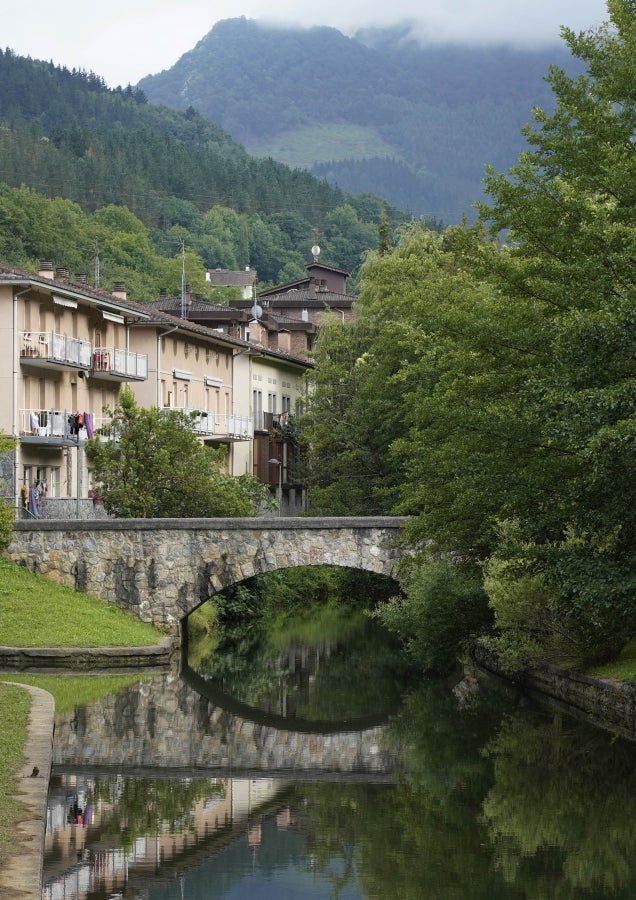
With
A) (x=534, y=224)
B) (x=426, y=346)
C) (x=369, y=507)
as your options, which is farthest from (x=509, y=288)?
(x=369, y=507)

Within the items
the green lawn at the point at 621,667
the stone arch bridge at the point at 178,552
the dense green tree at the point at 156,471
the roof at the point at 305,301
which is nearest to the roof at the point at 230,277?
the roof at the point at 305,301

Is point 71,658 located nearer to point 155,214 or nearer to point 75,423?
point 75,423

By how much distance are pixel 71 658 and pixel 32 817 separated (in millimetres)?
21712

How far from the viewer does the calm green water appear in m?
17.9

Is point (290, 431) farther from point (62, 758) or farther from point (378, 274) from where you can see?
point (62, 758)

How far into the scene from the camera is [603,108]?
104 feet

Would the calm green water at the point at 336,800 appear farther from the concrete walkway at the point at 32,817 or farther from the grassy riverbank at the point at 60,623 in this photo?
the grassy riverbank at the point at 60,623

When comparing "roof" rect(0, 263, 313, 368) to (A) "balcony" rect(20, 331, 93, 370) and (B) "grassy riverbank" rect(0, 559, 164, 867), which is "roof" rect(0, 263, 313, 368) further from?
(B) "grassy riverbank" rect(0, 559, 164, 867)

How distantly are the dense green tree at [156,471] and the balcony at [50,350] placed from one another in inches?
173

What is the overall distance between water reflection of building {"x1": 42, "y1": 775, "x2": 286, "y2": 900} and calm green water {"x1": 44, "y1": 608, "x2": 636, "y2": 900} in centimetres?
4

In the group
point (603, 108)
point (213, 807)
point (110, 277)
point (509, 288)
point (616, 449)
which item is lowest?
point (213, 807)

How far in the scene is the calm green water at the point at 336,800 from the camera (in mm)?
17922

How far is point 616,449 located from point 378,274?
41.0 meters

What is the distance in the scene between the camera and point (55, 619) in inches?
1654
